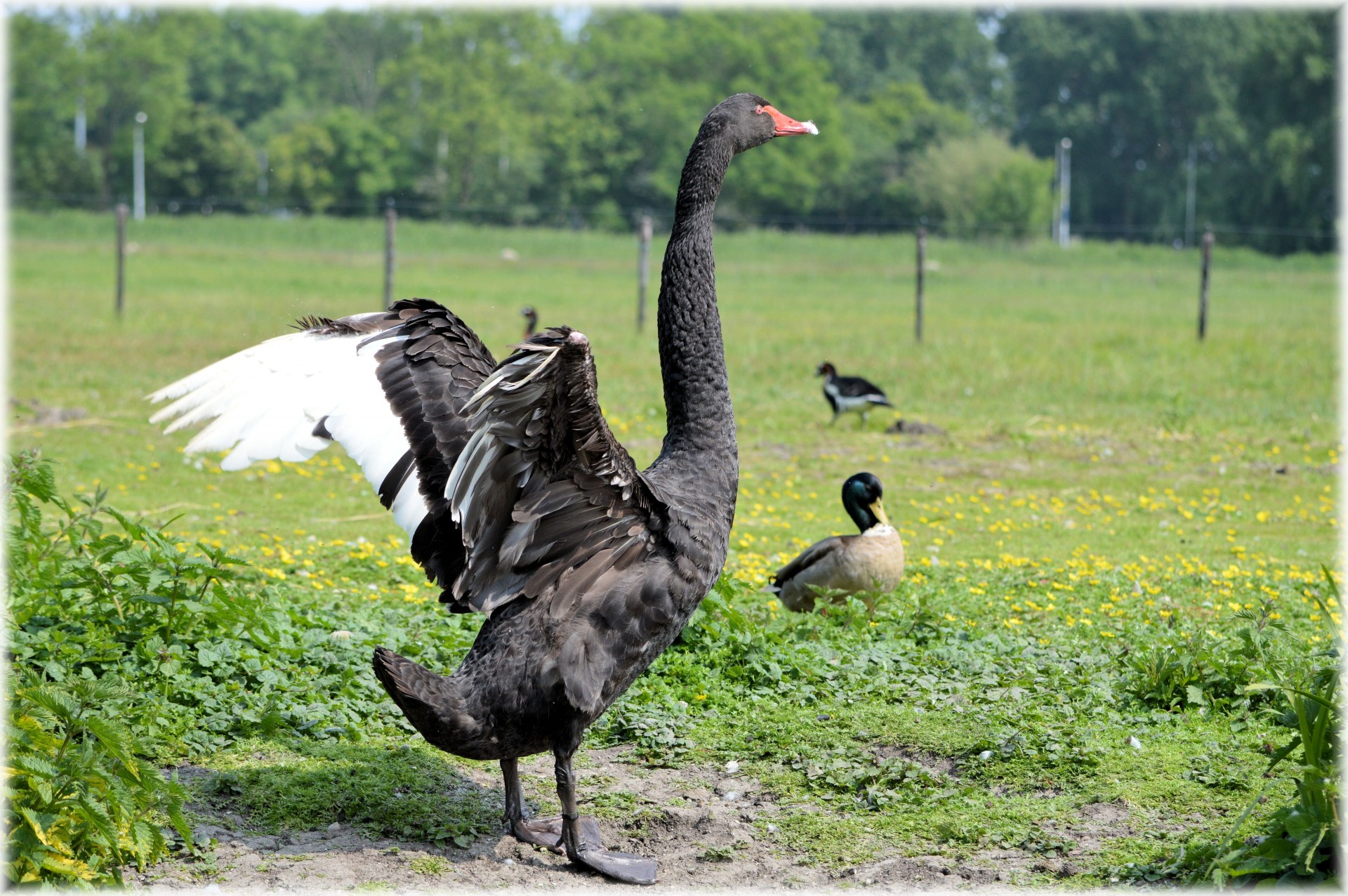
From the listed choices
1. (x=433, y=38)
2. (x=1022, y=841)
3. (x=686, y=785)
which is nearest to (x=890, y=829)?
(x=1022, y=841)

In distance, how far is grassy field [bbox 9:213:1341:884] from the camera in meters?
4.82

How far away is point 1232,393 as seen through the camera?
53.1 feet

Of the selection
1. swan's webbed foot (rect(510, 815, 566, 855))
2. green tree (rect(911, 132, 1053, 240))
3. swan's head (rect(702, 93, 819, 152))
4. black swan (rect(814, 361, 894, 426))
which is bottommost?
swan's webbed foot (rect(510, 815, 566, 855))

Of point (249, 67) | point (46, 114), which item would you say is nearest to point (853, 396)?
point (46, 114)

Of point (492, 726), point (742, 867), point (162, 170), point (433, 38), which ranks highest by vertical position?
point (433, 38)

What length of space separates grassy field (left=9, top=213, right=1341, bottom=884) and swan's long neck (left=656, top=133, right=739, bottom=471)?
137 cm

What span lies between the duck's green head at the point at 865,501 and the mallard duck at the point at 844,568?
204 millimetres

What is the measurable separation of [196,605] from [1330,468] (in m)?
10.3

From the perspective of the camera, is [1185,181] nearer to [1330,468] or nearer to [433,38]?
[433,38]

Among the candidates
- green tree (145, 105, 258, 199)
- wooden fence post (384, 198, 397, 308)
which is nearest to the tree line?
green tree (145, 105, 258, 199)

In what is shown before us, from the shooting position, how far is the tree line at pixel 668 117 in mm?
61000

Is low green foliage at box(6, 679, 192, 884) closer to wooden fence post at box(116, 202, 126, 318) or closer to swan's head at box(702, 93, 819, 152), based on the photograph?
swan's head at box(702, 93, 819, 152)

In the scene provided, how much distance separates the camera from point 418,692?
4051 millimetres

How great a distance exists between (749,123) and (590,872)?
2.84 metres
